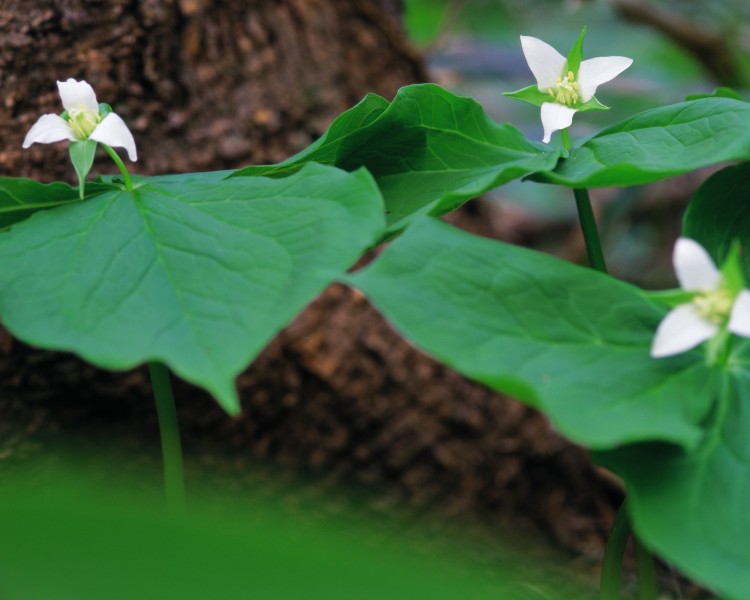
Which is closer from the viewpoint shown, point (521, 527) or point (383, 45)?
point (521, 527)

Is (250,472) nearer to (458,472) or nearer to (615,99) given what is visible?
(458,472)

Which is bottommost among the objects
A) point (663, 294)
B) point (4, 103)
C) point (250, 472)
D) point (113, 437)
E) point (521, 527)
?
point (521, 527)

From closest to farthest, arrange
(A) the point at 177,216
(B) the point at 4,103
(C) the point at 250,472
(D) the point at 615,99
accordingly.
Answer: (A) the point at 177,216
(B) the point at 4,103
(C) the point at 250,472
(D) the point at 615,99

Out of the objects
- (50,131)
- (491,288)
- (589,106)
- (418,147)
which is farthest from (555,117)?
(50,131)

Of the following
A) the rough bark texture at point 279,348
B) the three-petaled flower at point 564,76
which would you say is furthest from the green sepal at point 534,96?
the rough bark texture at point 279,348

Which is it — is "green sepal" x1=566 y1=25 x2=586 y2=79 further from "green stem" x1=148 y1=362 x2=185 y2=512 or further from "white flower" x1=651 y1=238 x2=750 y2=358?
"green stem" x1=148 y1=362 x2=185 y2=512

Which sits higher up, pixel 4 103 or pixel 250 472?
pixel 4 103

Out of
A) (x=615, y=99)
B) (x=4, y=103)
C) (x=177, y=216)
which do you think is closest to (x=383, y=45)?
(x=4, y=103)
